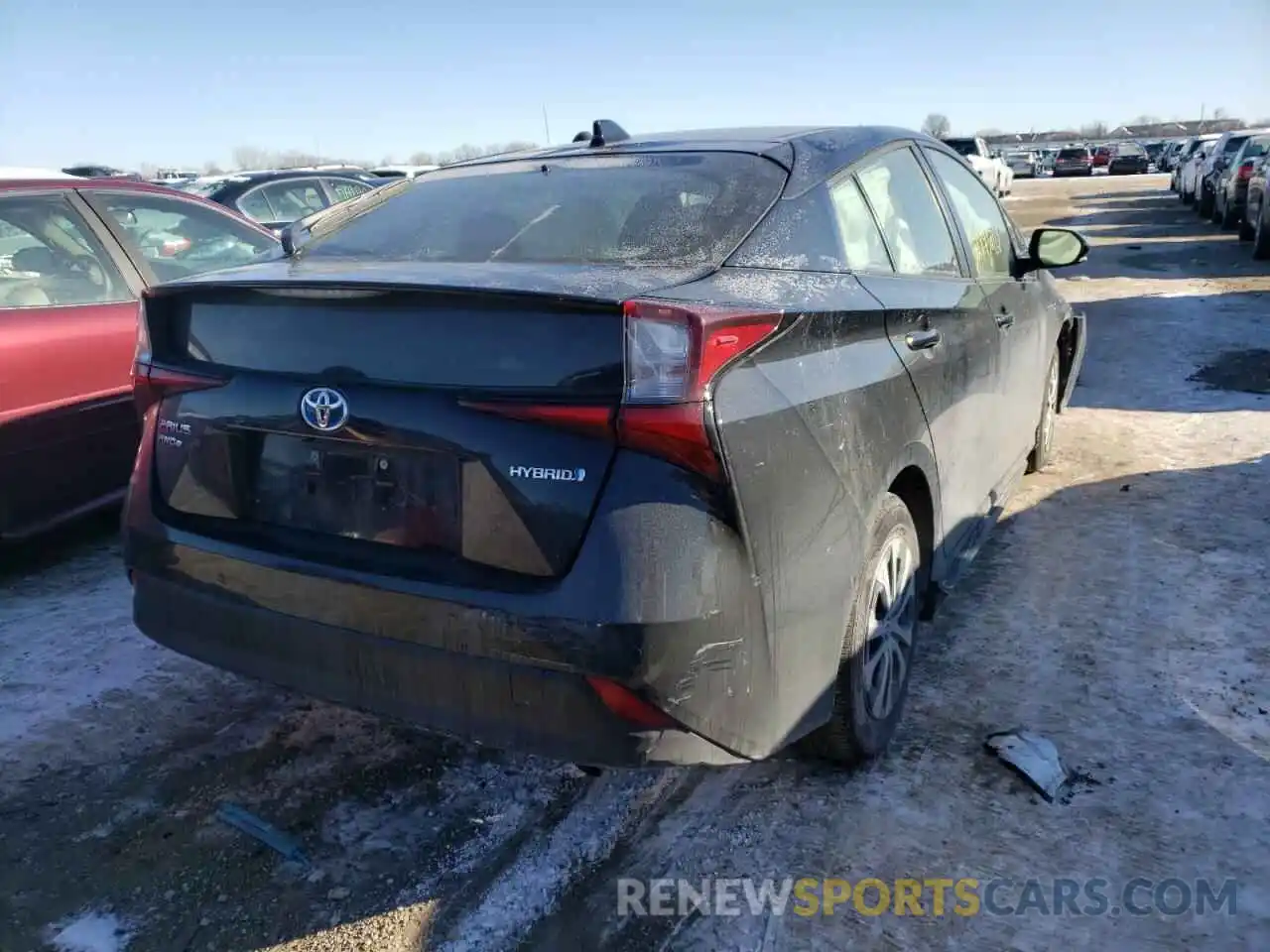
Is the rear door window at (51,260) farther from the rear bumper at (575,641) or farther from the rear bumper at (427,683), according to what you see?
the rear bumper at (575,641)

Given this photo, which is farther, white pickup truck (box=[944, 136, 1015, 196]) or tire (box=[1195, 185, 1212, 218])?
white pickup truck (box=[944, 136, 1015, 196])

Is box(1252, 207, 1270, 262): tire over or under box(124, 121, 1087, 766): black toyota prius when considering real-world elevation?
under

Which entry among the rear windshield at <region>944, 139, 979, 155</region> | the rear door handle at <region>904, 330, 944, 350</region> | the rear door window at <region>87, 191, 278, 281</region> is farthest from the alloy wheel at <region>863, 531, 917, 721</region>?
the rear windshield at <region>944, 139, 979, 155</region>

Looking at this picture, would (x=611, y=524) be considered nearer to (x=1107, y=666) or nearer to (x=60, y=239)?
(x=1107, y=666)

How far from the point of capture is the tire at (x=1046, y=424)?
5.05 metres

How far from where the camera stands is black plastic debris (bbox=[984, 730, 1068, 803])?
2.76 metres

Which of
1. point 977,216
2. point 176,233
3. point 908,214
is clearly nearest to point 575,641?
point 908,214

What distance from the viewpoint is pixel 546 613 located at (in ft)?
6.56

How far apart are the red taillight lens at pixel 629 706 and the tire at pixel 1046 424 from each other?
3564 millimetres

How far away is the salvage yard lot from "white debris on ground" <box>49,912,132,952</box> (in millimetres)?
11

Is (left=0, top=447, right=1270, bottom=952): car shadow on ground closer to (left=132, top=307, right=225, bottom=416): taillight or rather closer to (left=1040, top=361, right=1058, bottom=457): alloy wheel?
(left=132, top=307, right=225, bottom=416): taillight

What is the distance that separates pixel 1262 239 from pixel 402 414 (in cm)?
1504

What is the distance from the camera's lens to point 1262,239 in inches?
533

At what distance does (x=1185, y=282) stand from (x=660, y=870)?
40.3 ft
